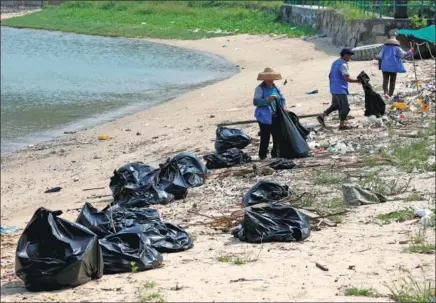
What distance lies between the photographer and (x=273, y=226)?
845 cm

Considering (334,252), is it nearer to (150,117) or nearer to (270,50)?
(150,117)

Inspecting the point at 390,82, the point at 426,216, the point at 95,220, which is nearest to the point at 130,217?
the point at 95,220

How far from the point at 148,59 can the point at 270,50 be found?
19.4 ft

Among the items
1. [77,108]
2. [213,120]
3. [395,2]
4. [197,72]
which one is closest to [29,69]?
[197,72]

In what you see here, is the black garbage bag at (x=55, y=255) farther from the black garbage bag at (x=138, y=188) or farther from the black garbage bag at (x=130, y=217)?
the black garbage bag at (x=138, y=188)

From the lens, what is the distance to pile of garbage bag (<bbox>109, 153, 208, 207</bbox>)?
36.3 ft

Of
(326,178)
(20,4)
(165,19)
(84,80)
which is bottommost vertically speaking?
(20,4)

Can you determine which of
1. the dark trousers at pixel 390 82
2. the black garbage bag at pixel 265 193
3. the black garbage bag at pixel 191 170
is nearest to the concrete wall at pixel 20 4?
the dark trousers at pixel 390 82

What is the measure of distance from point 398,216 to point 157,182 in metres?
3.64

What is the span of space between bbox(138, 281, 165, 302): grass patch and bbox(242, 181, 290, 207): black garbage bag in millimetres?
3161

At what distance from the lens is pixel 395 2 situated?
26891mm

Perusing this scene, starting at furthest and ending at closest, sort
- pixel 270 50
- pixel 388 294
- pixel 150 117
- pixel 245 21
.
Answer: pixel 245 21, pixel 270 50, pixel 150 117, pixel 388 294

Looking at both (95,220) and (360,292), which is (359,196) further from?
(360,292)

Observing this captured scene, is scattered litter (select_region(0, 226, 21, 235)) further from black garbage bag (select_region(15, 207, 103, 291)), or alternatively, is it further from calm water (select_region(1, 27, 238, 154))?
calm water (select_region(1, 27, 238, 154))
